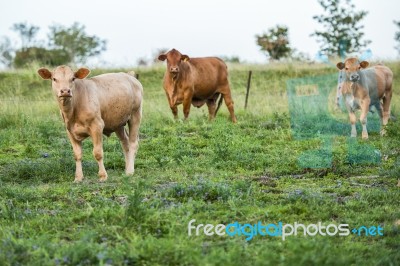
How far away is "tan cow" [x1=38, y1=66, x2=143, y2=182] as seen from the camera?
9.40 metres

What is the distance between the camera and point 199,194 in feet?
25.6

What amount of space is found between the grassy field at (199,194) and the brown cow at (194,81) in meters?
1.24

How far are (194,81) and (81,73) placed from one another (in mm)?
7451

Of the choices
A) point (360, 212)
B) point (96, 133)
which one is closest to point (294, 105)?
point (96, 133)

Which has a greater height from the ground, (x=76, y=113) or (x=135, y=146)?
(x=76, y=113)

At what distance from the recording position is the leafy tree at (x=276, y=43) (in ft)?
141

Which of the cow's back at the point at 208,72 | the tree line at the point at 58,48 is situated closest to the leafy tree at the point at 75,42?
the tree line at the point at 58,48

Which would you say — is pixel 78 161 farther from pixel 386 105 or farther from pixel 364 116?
pixel 386 105

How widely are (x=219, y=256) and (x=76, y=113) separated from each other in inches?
188

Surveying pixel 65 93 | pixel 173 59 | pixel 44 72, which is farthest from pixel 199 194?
pixel 173 59

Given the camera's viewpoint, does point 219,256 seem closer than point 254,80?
Yes

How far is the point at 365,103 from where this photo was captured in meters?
A: 15.0

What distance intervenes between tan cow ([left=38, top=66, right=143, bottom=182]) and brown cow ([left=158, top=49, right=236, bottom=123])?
552cm

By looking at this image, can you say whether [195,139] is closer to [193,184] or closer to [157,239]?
[193,184]
